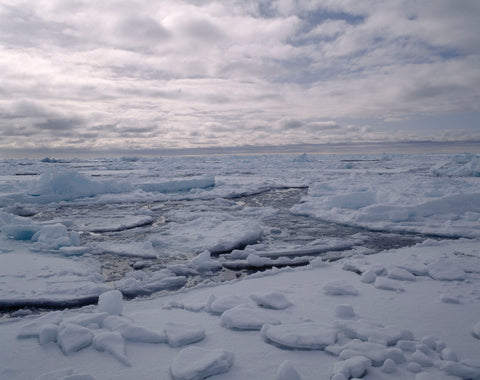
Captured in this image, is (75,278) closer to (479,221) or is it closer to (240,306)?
(240,306)

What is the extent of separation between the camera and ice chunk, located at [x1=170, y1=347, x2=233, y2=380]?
190 centimetres

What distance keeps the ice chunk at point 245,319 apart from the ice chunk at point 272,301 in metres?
0.18

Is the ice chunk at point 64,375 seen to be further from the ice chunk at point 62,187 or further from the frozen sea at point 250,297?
the ice chunk at point 62,187

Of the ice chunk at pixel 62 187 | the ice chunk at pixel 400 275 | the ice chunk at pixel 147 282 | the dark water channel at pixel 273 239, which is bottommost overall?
the dark water channel at pixel 273 239

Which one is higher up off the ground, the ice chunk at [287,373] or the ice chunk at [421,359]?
the ice chunk at [287,373]

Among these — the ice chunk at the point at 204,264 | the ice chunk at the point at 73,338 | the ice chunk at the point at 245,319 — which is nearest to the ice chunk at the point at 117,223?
the ice chunk at the point at 204,264

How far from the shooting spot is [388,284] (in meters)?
3.39

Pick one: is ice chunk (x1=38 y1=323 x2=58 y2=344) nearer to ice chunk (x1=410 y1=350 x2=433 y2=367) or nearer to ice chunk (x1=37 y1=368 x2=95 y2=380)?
ice chunk (x1=37 y1=368 x2=95 y2=380)

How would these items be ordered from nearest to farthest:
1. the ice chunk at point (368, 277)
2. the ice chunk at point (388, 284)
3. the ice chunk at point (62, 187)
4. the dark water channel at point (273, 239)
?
the ice chunk at point (388, 284)
the ice chunk at point (368, 277)
the dark water channel at point (273, 239)
the ice chunk at point (62, 187)

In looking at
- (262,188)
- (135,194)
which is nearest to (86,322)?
(135,194)

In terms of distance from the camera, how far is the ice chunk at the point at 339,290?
3.21 m

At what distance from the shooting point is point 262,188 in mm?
15164

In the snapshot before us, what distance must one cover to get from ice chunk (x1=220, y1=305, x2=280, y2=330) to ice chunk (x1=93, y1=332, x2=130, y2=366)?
791mm

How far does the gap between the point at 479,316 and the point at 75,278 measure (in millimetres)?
4135
